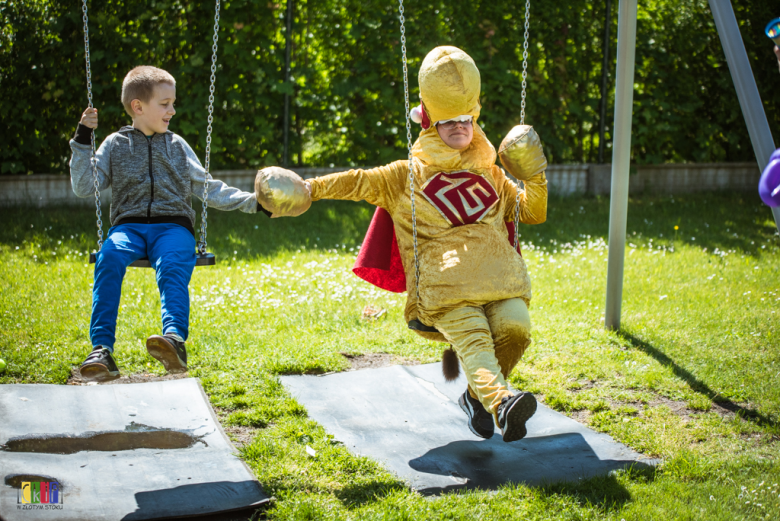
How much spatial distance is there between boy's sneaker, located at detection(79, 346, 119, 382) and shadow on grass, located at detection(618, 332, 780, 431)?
3.13m

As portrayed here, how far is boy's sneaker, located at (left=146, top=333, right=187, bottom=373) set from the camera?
9.79 feet

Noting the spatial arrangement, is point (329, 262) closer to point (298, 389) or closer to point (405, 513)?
point (298, 389)

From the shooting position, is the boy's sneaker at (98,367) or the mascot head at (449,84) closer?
the boy's sneaker at (98,367)

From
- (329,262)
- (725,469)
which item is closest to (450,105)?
(725,469)

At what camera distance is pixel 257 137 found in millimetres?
8883

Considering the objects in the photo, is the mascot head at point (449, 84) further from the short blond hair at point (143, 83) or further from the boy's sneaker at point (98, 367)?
the boy's sneaker at point (98, 367)

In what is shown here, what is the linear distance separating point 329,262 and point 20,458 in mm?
3870

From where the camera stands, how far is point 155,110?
3.60 metres

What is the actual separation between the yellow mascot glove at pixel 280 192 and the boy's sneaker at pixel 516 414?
128 cm

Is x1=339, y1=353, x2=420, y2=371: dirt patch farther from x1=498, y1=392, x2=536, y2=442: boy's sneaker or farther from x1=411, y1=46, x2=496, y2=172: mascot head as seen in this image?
x1=498, y1=392, x2=536, y2=442: boy's sneaker

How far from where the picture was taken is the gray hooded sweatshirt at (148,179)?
356 centimetres

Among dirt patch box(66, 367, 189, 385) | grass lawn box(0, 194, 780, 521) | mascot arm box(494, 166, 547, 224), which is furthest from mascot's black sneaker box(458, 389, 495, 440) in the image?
dirt patch box(66, 367, 189, 385)

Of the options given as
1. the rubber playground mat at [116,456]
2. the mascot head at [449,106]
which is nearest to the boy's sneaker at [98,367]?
the rubber playground mat at [116,456]

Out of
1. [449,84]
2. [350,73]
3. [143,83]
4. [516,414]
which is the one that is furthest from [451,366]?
[350,73]
